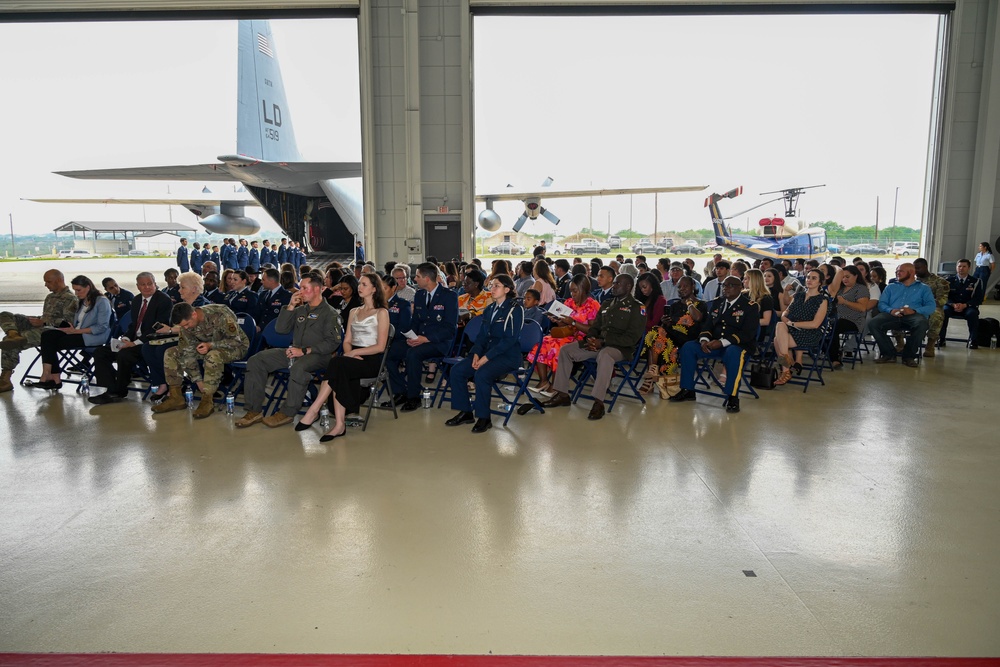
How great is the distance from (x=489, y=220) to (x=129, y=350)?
14884 millimetres

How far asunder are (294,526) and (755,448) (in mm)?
2930

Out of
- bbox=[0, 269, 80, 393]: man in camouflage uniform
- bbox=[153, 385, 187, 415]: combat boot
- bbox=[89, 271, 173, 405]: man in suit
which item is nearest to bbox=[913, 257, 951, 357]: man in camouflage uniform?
bbox=[153, 385, 187, 415]: combat boot

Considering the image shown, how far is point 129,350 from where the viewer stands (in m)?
5.54

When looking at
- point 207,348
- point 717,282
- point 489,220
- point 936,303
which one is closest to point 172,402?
point 207,348

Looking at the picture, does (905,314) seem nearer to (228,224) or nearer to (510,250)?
(228,224)

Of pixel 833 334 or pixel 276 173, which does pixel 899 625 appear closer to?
pixel 833 334

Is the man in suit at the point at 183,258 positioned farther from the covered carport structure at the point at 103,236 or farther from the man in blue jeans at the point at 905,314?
the covered carport structure at the point at 103,236

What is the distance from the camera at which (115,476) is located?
3701mm

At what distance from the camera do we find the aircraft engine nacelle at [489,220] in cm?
1962

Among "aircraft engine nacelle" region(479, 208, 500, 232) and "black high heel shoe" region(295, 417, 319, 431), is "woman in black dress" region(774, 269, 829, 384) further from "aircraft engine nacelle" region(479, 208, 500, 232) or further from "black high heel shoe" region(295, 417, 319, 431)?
"aircraft engine nacelle" region(479, 208, 500, 232)

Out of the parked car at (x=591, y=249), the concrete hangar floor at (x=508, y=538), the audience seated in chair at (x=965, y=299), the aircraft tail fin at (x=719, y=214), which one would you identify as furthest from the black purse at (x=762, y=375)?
the parked car at (x=591, y=249)

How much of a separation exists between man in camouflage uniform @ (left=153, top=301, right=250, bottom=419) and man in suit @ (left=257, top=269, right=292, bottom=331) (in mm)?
923

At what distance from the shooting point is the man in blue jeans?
23.2ft

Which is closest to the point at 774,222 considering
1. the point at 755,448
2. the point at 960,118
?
the point at 960,118
